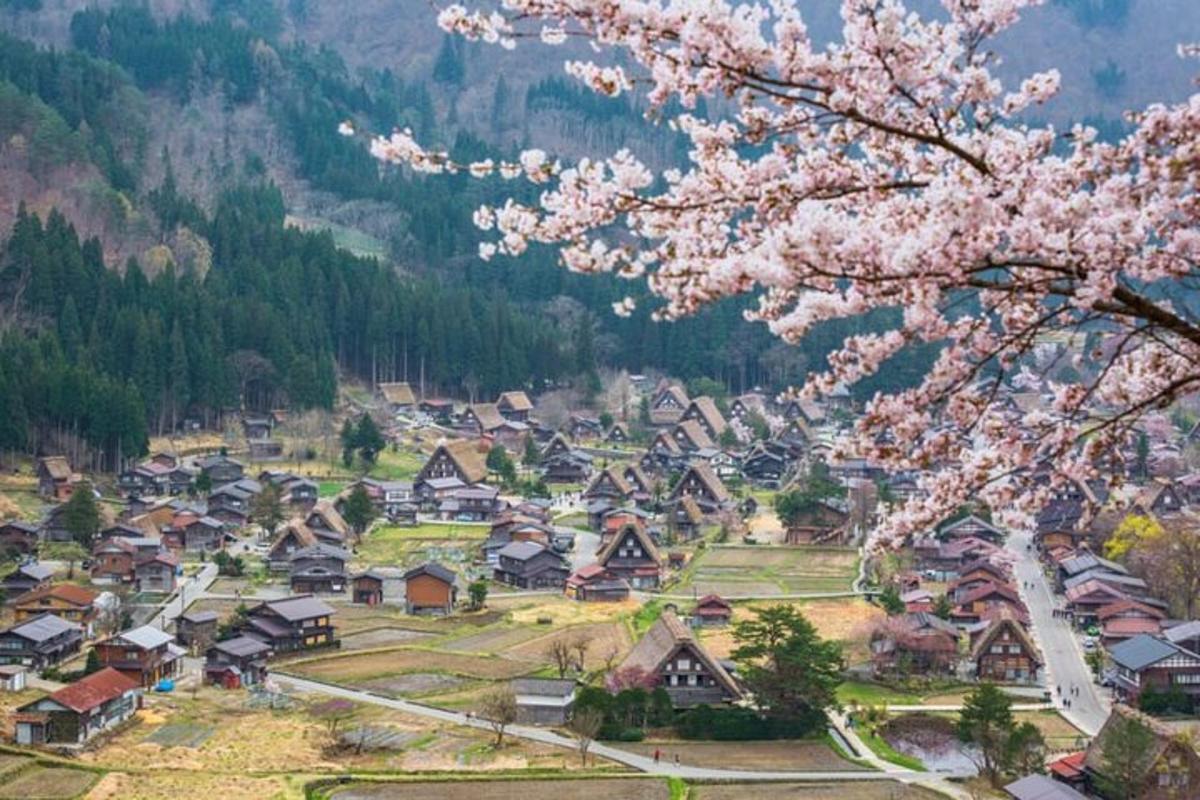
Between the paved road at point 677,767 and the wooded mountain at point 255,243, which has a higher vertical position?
the wooded mountain at point 255,243

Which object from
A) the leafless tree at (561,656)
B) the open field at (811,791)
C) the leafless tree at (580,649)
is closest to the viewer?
the open field at (811,791)

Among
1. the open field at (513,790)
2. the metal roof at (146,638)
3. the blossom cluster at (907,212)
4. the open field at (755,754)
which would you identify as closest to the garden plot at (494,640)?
the metal roof at (146,638)

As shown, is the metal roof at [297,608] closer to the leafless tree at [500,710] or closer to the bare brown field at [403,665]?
the bare brown field at [403,665]

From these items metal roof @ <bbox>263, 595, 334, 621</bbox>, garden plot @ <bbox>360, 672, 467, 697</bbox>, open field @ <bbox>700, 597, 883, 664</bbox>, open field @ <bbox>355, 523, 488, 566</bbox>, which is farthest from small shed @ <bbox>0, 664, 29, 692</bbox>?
open field @ <bbox>700, 597, 883, 664</bbox>

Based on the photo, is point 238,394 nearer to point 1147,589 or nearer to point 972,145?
point 1147,589

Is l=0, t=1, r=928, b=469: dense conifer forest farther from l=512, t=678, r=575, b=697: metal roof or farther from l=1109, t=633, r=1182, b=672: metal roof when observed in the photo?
l=1109, t=633, r=1182, b=672: metal roof

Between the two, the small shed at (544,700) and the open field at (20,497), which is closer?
the small shed at (544,700)
